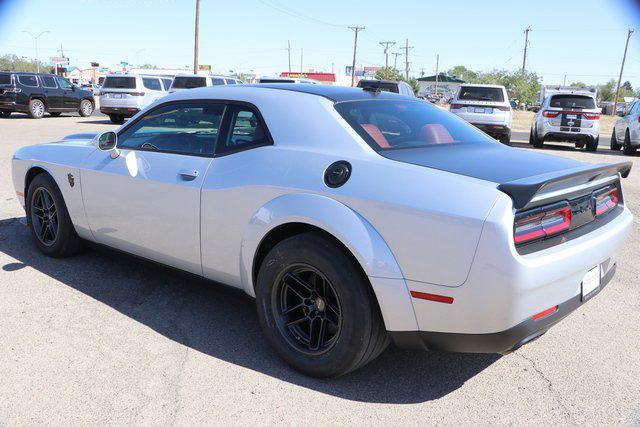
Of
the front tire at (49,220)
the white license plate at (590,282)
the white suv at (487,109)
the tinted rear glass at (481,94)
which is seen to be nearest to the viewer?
the white license plate at (590,282)

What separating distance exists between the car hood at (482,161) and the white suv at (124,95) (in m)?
19.1

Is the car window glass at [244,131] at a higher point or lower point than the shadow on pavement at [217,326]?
higher

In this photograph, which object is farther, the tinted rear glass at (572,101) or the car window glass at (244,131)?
the tinted rear glass at (572,101)

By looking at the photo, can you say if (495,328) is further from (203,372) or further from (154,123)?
(154,123)

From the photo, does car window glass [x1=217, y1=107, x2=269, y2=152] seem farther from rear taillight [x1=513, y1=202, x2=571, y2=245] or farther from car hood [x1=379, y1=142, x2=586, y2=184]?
rear taillight [x1=513, y1=202, x2=571, y2=245]

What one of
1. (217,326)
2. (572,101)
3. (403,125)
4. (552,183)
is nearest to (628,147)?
(572,101)

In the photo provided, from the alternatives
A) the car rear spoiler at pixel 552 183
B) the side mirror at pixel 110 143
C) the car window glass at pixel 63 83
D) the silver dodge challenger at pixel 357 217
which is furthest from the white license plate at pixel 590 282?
the car window glass at pixel 63 83

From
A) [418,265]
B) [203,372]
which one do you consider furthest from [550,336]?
[203,372]

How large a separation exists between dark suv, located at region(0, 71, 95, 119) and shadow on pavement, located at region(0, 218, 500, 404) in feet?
64.6

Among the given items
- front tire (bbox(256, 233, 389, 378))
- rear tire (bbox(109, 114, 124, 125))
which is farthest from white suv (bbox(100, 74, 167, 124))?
front tire (bbox(256, 233, 389, 378))

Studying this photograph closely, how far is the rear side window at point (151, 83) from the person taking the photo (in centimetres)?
2159

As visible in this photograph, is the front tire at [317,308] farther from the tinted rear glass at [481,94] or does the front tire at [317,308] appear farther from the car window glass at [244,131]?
the tinted rear glass at [481,94]

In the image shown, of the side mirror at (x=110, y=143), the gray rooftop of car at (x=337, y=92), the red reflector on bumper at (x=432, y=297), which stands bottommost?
the red reflector on bumper at (x=432, y=297)

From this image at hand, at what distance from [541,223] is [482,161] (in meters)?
0.52
